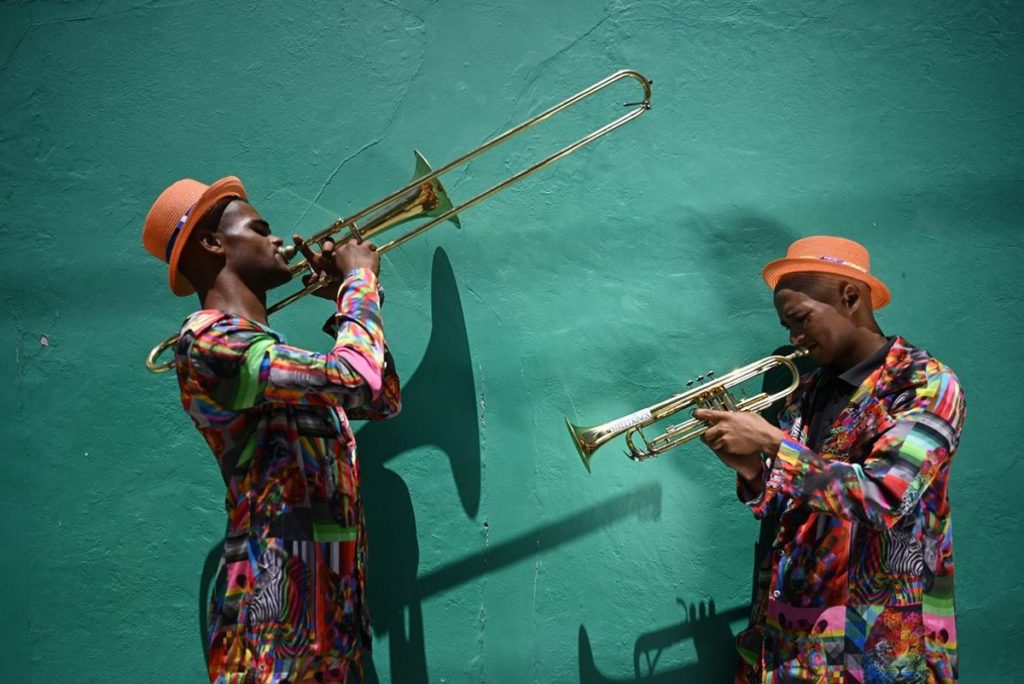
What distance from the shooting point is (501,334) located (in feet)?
11.3

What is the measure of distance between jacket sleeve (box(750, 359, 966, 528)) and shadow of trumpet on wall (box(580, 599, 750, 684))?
698mm

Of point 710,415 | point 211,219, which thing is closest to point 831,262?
point 710,415

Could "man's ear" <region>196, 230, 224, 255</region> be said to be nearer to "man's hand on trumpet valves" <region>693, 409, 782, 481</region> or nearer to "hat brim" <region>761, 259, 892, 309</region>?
"man's hand on trumpet valves" <region>693, 409, 782, 481</region>

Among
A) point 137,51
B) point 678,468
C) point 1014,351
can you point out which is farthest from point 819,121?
point 137,51

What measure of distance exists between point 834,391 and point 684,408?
0.44 meters

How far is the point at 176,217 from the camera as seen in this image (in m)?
2.82

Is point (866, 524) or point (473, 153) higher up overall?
point (473, 153)

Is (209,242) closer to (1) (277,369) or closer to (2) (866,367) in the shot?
(1) (277,369)

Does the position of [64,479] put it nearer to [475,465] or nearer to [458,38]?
[475,465]

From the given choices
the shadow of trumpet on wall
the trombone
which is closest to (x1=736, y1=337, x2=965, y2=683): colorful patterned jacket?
the shadow of trumpet on wall

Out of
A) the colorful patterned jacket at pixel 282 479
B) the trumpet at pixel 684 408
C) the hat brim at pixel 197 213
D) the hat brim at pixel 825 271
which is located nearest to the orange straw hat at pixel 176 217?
the hat brim at pixel 197 213

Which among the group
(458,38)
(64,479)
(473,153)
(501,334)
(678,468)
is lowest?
(678,468)

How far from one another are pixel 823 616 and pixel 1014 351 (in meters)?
1.28

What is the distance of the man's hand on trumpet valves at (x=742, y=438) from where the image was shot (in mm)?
2939
